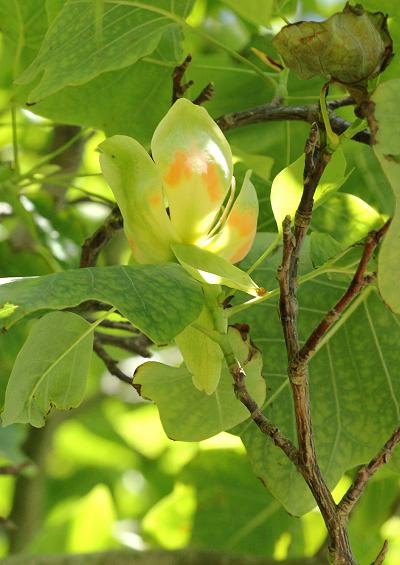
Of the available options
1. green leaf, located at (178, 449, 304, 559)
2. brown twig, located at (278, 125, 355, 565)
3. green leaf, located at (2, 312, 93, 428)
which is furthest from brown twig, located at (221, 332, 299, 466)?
green leaf, located at (178, 449, 304, 559)

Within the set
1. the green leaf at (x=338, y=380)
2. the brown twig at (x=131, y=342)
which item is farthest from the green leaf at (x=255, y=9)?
the brown twig at (x=131, y=342)

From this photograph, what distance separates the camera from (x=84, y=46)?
0.93 meters

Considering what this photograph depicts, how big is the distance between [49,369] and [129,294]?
11 centimetres

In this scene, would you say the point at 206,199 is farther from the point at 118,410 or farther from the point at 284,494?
the point at 118,410

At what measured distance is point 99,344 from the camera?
4.14 ft

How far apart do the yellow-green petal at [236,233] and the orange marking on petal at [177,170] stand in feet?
0.18

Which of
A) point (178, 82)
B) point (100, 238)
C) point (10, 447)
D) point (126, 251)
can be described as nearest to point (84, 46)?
point (178, 82)

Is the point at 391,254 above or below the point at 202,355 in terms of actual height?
above

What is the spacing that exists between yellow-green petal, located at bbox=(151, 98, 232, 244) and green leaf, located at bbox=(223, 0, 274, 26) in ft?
0.67

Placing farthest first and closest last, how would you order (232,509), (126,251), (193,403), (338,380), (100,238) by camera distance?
(126,251), (232,509), (100,238), (338,380), (193,403)

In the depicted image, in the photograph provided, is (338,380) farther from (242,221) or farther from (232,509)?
(232,509)

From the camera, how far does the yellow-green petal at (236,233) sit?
32.3 inches

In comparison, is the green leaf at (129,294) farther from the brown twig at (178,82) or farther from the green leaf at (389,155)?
the brown twig at (178,82)

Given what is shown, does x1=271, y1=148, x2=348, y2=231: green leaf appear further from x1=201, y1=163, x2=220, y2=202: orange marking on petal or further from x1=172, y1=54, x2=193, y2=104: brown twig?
x1=172, y1=54, x2=193, y2=104: brown twig
